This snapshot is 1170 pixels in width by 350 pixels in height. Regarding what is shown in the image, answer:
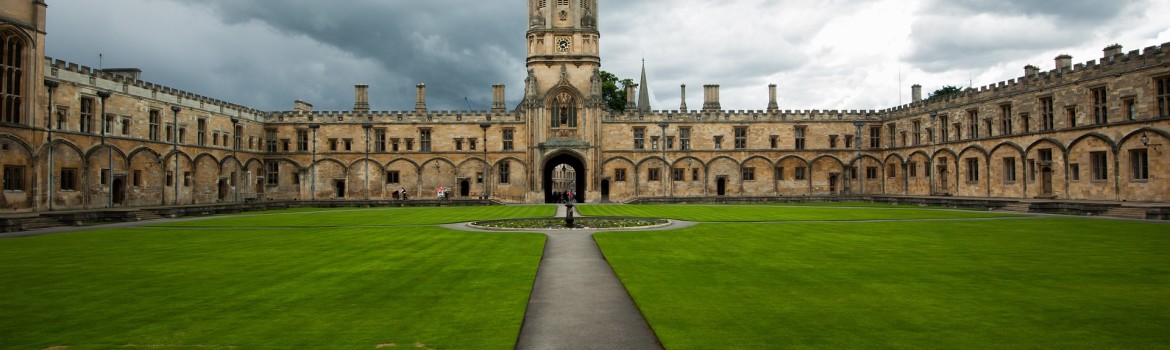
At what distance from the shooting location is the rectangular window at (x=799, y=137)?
57.3 metres

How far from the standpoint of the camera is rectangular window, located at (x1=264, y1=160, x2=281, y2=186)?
2199 inches

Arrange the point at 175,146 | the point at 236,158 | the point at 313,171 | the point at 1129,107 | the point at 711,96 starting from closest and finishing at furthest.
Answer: the point at 1129,107 < the point at 175,146 < the point at 236,158 < the point at 313,171 < the point at 711,96

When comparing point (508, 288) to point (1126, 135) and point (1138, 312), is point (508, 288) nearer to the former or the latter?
point (1138, 312)

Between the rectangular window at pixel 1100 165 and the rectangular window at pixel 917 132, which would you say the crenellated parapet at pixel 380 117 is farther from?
the rectangular window at pixel 1100 165

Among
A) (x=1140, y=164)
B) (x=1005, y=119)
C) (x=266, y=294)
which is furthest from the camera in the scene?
(x=1005, y=119)

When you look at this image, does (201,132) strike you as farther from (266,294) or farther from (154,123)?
(266,294)

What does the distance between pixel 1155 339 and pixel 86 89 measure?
44.7 metres

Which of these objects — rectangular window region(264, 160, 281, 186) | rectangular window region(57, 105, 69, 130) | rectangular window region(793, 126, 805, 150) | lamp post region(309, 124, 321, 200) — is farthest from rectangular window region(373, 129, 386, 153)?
rectangular window region(793, 126, 805, 150)

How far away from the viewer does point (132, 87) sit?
4016cm

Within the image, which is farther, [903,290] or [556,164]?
[556,164]

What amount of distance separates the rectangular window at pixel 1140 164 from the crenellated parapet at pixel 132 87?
55.4m

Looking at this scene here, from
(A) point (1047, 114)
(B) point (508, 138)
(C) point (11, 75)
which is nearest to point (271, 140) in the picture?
(B) point (508, 138)

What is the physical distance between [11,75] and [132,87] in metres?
8.08

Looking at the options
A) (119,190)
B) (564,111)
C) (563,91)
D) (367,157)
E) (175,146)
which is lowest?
(119,190)
